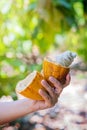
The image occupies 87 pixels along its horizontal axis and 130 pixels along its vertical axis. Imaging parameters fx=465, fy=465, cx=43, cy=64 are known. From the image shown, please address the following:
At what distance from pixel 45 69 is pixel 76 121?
112 centimetres

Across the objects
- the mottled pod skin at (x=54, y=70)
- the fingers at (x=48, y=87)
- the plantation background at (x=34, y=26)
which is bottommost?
the fingers at (x=48, y=87)

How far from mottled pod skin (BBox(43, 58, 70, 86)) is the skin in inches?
0.8

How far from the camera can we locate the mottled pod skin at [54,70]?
176 centimetres

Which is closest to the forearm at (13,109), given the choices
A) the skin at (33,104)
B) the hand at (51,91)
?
the skin at (33,104)

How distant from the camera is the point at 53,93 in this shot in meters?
1.83

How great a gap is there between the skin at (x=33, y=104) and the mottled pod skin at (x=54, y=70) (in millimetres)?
20

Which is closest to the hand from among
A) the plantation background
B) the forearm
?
the forearm

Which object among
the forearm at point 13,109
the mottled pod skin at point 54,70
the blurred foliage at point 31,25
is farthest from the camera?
the blurred foliage at point 31,25

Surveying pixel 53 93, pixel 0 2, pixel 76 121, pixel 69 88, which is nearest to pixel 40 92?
pixel 53 93

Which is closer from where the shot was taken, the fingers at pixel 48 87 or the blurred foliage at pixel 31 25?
the fingers at pixel 48 87

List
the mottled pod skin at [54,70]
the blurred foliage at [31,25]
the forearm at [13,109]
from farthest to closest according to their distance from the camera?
the blurred foliage at [31,25], the forearm at [13,109], the mottled pod skin at [54,70]

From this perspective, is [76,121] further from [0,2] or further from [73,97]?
[0,2]

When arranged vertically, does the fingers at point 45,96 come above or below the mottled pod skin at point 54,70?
below

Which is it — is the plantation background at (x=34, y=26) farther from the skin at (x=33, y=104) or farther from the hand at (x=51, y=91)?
the hand at (x=51, y=91)
